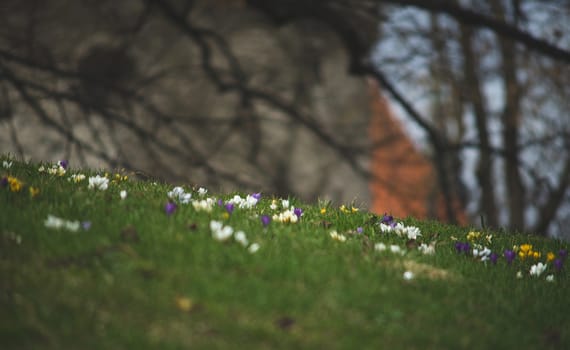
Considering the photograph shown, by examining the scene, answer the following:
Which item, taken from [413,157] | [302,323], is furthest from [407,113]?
[302,323]

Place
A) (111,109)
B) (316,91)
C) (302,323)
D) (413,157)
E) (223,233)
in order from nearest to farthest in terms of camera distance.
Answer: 1. (302,323)
2. (223,233)
3. (111,109)
4. (316,91)
5. (413,157)

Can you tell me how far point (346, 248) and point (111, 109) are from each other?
7.76 metres

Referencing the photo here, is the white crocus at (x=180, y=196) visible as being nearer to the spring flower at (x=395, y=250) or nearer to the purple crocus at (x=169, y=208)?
the purple crocus at (x=169, y=208)

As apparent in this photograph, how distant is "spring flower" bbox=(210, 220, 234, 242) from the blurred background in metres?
6.26

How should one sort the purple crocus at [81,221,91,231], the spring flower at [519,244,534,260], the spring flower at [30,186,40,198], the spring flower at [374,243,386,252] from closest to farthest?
the purple crocus at [81,221,91,231] < the spring flower at [30,186,40,198] < the spring flower at [374,243,386,252] < the spring flower at [519,244,534,260]

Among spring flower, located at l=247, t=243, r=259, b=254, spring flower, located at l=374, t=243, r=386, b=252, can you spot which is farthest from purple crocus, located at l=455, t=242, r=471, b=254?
spring flower, located at l=247, t=243, r=259, b=254

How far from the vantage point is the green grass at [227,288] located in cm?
271

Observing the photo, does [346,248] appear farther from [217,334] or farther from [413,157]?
[413,157]

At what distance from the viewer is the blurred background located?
10484 millimetres

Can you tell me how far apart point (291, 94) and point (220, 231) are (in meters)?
8.99

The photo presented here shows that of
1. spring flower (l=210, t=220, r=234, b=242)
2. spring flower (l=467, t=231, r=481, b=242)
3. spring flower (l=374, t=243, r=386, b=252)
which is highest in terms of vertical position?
spring flower (l=210, t=220, r=234, b=242)

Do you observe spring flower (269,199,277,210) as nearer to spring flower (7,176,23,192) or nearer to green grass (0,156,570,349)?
green grass (0,156,570,349)

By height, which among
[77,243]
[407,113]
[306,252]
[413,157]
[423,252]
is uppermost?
[77,243]

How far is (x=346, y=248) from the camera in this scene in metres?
4.12
